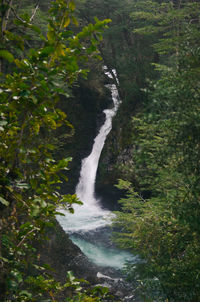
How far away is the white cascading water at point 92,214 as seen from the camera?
370 inches

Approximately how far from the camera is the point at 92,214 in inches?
484

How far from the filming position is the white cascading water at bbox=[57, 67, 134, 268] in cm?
940

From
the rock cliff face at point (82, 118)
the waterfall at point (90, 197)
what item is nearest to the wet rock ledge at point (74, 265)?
the waterfall at point (90, 197)

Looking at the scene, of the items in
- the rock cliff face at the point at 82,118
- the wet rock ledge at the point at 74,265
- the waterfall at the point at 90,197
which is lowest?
the wet rock ledge at the point at 74,265

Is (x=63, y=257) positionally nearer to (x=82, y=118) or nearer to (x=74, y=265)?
(x=74, y=265)

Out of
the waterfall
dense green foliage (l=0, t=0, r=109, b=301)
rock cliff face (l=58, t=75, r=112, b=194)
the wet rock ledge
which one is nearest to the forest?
dense green foliage (l=0, t=0, r=109, b=301)

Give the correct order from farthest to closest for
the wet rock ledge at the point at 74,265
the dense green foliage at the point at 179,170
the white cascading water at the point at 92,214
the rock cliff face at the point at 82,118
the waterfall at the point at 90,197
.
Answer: the rock cliff face at the point at 82,118
the waterfall at the point at 90,197
the white cascading water at the point at 92,214
the wet rock ledge at the point at 74,265
the dense green foliage at the point at 179,170

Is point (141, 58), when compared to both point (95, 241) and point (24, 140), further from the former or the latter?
point (24, 140)

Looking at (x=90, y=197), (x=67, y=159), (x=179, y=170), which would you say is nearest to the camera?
(x=67, y=159)

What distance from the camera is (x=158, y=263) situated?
409 cm

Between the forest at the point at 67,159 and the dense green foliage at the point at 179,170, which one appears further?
the dense green foliage at the point at 179,170

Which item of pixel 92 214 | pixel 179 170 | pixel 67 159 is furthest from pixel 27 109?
pixel 92 214

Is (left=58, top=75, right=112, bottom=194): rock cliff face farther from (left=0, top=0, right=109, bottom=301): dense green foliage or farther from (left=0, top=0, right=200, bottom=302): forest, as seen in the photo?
(left=0, top=0, right=109, bottom=301): dense green foliage

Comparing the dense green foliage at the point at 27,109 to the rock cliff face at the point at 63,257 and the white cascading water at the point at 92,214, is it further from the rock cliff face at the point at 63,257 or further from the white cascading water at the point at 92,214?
the rock cliff face at the point at 63,257
